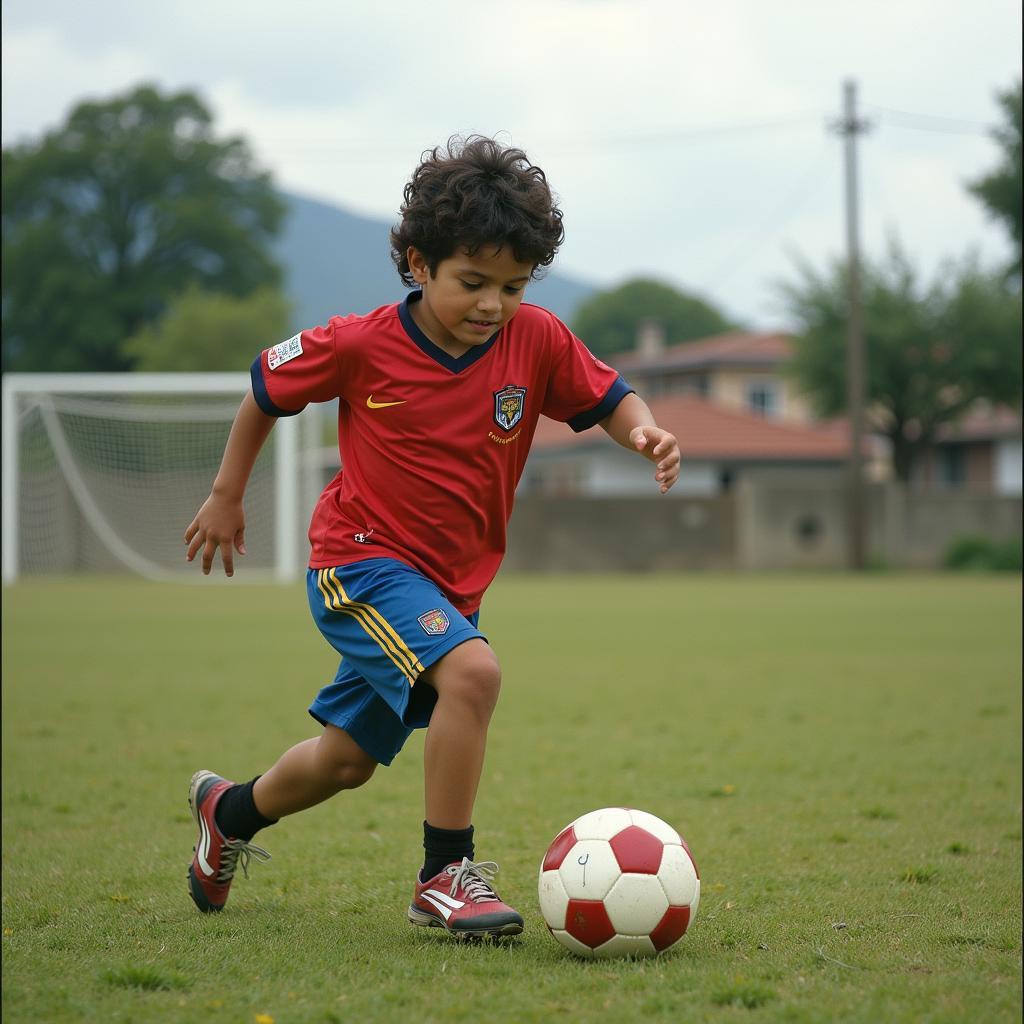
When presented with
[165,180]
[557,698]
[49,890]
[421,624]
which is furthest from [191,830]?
[165,180]

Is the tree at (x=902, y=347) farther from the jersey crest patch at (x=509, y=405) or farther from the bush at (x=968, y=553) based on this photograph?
the jersey crest patch at (x=509, y=405)

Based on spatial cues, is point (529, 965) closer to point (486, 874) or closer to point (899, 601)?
point (486, 874)

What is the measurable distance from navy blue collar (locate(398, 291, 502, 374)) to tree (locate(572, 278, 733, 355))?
82.0m

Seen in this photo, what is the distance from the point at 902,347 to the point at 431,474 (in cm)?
3317

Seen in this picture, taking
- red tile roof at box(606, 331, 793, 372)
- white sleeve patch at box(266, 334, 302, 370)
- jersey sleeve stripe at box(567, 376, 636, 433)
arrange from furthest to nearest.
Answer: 1. red tile roof at box(606, 331, 793, 372)
2. jersey sleeve stripe at box(567, 376, 636, 433)
3. white sleeve patch at box(266, 334, 302, 370)

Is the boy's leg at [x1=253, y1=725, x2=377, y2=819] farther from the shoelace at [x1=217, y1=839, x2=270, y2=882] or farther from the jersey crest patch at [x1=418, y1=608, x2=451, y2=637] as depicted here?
the jersey crest patch at [x1=418, y1=608, x2=451, y2=637]

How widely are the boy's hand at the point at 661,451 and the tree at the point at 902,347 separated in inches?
1240

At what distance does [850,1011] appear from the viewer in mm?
2576

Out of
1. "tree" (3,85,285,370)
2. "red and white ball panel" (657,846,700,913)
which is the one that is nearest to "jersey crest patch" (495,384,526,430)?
"red and white ball panel" (657,846,700,913)

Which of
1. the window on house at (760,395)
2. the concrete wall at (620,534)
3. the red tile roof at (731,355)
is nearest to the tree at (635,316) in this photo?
the red tile roof at (731,355)

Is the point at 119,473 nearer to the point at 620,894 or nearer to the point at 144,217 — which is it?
the point at 620,894

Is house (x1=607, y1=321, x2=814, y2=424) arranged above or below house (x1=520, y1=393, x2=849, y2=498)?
above

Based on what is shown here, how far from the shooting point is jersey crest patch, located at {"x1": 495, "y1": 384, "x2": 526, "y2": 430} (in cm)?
350

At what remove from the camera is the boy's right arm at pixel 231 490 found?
3592 millimetres
